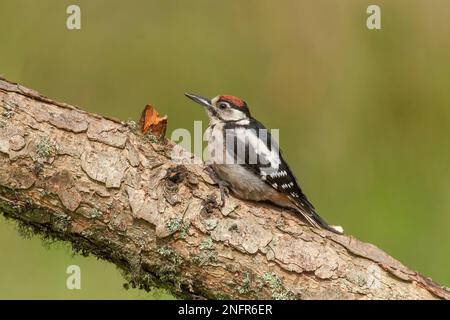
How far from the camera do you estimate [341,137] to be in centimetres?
732

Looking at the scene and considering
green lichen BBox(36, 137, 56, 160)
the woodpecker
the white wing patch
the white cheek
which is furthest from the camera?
the white cheek

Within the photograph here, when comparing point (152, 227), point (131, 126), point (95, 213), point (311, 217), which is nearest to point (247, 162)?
point (311, 217)

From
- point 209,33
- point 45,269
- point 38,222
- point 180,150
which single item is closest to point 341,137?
point 209,33

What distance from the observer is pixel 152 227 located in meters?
3.60

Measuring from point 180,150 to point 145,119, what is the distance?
0.72ft

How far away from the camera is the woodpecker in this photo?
3.99 metres

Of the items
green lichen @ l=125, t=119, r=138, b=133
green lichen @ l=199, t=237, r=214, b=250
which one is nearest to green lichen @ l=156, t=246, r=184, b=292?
green lichen @ l=199, t=237, r=214, b=250

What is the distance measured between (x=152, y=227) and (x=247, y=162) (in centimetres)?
89

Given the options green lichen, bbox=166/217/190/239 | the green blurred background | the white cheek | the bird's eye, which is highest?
the green blurred background

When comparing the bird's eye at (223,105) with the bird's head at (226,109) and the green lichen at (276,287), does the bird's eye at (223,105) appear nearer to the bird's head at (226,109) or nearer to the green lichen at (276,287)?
the bird's head at (226,109)

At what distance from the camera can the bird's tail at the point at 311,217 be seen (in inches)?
153

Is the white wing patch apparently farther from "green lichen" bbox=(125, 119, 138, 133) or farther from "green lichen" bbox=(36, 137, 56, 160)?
"green lichen" bbox=(36, 137, 56, 160)

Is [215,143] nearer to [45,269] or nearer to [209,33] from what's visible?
[45,269]

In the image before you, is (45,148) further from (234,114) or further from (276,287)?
(234,114)
